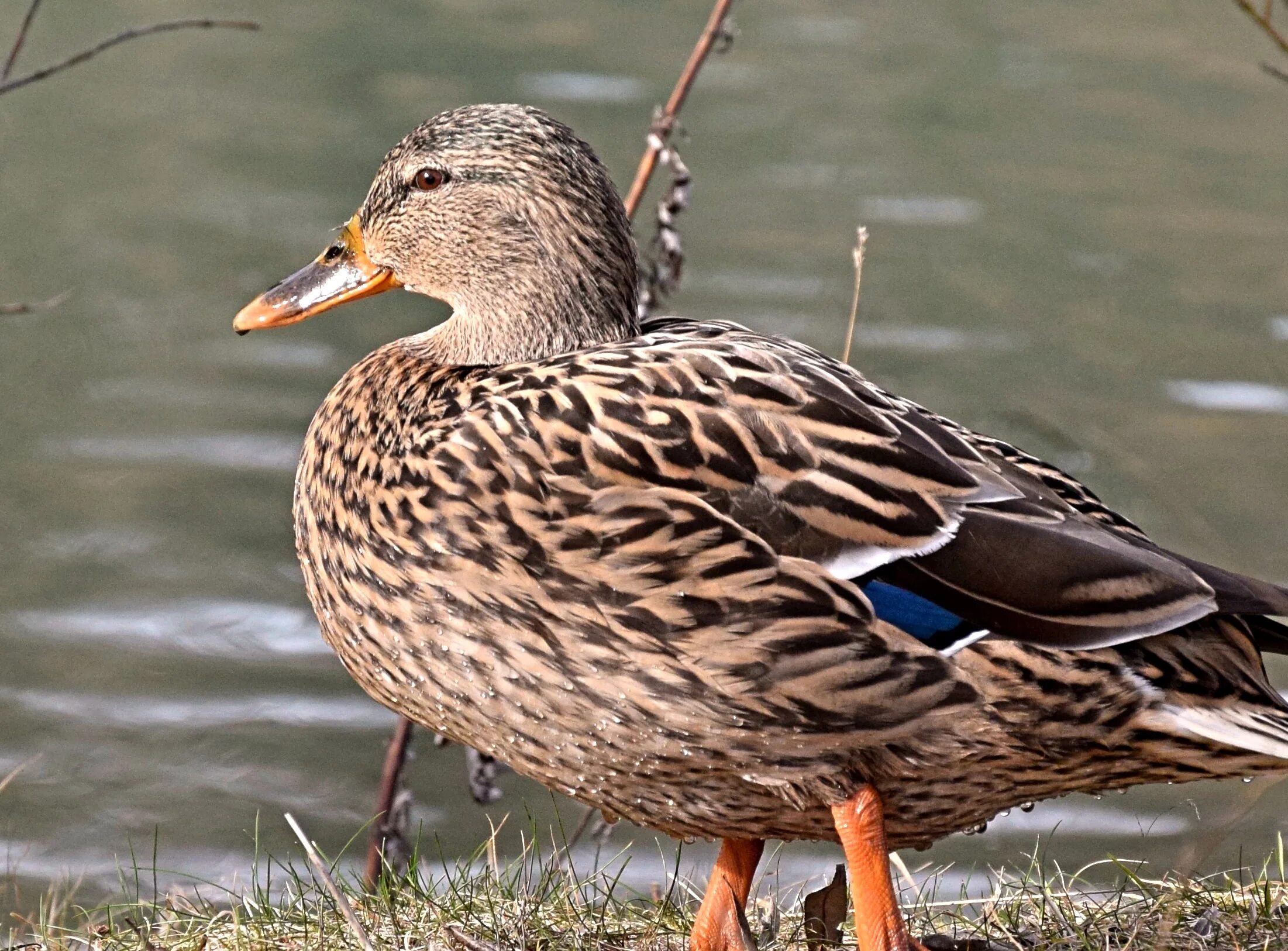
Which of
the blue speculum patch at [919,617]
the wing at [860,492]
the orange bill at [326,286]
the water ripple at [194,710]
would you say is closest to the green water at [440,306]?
the water ripple at [194,710]

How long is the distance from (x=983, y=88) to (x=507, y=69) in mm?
3667

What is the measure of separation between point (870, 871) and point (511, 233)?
1488 mm

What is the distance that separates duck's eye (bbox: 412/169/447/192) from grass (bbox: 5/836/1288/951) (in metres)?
1.44

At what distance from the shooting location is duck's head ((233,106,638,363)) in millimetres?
3832

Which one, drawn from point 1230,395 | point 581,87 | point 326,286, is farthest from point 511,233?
point 581,87

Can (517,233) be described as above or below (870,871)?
above

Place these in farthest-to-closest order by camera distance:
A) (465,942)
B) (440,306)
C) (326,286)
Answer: (440,306) → (326,286) → (465,942)

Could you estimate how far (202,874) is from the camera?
643cm

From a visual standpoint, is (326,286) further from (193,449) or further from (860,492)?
(193,449)

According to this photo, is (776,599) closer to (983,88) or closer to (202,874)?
(202,874)

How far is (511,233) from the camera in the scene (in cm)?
386

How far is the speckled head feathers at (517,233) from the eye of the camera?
3832 mm

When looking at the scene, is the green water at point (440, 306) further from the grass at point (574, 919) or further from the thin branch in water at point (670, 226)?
the thin branch in water at point (670, 226)

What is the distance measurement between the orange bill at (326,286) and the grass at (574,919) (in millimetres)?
1201
